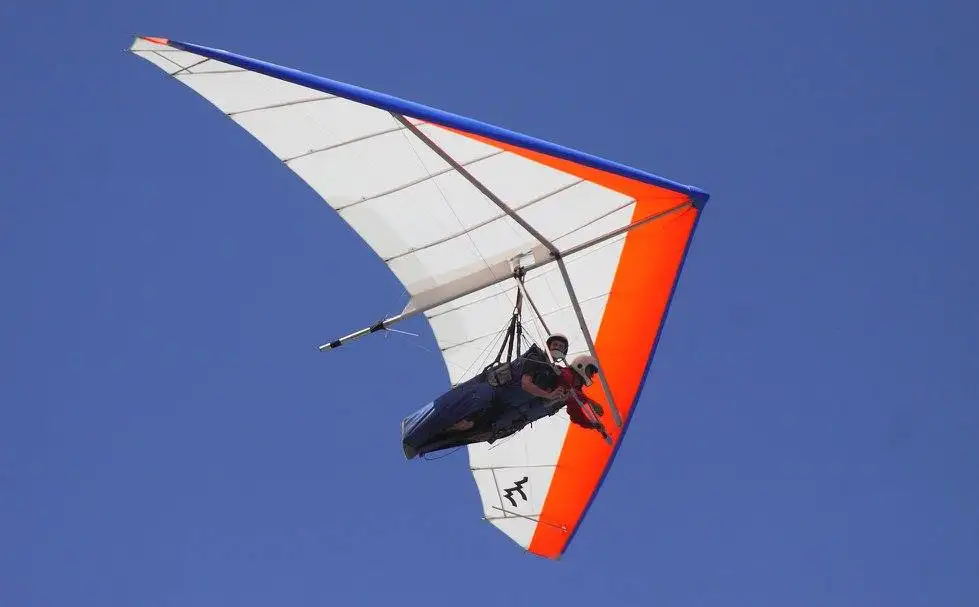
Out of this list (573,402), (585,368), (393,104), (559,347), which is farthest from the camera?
(573,402)

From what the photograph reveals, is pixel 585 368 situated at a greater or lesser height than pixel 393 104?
lesser

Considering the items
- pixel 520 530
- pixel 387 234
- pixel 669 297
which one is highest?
pixel 387 234

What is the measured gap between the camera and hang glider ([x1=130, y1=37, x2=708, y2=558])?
14047mm

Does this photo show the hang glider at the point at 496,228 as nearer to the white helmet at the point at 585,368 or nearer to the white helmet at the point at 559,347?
the white helmet at the point at 585,368

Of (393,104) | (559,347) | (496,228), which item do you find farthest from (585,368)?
(393,104)

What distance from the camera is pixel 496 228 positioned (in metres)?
15.5

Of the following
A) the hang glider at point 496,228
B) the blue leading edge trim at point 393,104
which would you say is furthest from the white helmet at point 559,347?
the blue leading edge trim at point 393,104

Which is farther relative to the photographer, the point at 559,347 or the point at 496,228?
the point at 496,228

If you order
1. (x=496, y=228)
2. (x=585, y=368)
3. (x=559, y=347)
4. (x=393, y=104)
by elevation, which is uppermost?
(x=393, y=104)

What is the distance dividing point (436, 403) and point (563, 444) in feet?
9.36

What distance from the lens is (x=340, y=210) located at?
51.1 ft

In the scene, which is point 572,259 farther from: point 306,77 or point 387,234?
point 306,77

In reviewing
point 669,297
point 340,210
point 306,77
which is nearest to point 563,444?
point 669,297

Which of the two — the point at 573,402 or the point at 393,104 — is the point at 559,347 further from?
the point at 393,104
